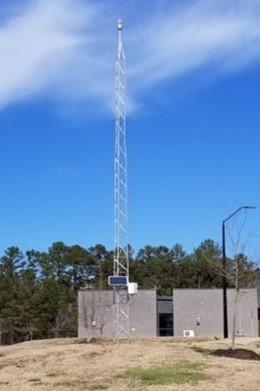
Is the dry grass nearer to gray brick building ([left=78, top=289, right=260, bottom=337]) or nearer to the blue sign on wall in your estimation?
the blue sign on wall

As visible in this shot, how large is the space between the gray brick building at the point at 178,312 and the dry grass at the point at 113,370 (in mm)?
50066

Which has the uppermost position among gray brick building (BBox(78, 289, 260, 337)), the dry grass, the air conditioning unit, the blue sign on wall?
the blue sign on wall

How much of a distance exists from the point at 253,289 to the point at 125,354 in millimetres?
52626

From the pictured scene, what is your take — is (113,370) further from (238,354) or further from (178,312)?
(178,312)

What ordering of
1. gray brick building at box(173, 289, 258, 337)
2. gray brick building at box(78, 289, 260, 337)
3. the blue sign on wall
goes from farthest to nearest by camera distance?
1. gray brick building at box(173, 289, 258, 337)
2. gray brick building at box(78, 289, 260, 337)
3. the blue sign on wall

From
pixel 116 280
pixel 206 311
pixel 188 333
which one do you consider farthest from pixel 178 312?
pixel 116 280

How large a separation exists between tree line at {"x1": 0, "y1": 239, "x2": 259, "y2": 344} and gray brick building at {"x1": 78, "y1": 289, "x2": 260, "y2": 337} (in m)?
14.5

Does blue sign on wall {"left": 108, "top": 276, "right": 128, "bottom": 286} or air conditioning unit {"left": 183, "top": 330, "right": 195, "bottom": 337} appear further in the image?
air conditioning unit {"left": 183, "top": 330, "right": 195, "bottom": 337}

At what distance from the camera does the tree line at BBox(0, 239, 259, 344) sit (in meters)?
88.9

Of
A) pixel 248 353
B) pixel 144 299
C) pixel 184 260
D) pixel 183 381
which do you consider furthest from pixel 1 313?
pixel 183 381

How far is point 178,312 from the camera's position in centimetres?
7556

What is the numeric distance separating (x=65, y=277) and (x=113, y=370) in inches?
4436

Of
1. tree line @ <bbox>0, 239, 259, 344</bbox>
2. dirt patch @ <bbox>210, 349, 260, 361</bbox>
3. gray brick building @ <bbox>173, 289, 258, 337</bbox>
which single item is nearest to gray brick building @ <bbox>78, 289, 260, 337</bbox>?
gray brick building @ <bbox>173, 289, 258, 337</bbox>

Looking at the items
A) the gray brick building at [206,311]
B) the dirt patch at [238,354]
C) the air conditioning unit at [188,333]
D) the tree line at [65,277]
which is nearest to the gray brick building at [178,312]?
the gray brick building at [206,311]
